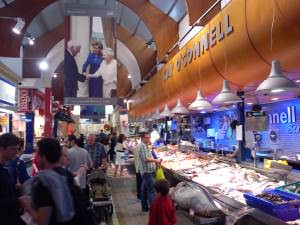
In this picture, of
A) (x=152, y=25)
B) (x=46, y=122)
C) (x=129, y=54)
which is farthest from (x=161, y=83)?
(x=46, y=122)

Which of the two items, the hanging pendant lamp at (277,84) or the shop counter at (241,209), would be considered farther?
the hanging pendant lamp at (277,84)

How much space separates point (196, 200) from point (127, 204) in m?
4.19

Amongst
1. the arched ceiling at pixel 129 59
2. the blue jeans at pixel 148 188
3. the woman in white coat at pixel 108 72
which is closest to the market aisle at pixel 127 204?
the blue jeans at pixel 148 188

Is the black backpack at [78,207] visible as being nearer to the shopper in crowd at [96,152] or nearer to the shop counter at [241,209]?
the shop counter at [241,209]

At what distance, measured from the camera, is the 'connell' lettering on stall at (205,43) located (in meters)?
6.14

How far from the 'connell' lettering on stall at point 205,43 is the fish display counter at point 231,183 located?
228 cm

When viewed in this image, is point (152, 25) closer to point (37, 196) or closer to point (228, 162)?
point (228, 162)

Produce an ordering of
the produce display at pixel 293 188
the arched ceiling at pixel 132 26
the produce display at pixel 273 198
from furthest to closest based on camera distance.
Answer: the arched ceiling at pixel 132 26
the produce display at pixel 293 188
the produce display at pixel 273 198

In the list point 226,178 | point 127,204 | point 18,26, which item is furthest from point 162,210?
point 18,26

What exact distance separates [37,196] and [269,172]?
12.9 ft

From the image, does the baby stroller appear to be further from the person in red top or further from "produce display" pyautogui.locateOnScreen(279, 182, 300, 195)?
"produce display" pyautogui.locateOnScreen(279, 182, 300, 195)

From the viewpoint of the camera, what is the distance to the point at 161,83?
12930 millimetres

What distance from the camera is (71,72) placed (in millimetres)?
9844

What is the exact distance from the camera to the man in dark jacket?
973 cm
